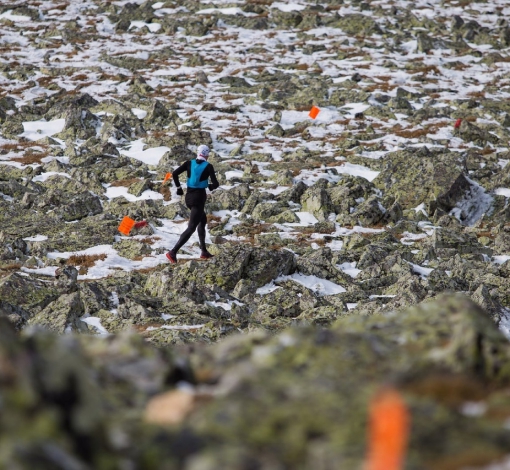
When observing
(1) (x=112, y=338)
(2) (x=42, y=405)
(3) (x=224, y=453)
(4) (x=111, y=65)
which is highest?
(2) (x=42, y=405)

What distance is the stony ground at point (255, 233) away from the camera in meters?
3.49

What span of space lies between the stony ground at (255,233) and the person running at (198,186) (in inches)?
32.0

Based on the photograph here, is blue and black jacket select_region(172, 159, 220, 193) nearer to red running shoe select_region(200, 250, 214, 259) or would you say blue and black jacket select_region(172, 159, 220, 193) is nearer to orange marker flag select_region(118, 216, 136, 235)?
red running shoe select_region(200, 250, 214, 259)

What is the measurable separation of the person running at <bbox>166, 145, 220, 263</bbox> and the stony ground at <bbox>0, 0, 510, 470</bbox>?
0.81m

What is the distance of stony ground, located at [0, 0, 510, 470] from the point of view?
3490 millimetres

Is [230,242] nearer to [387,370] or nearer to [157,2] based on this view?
[387,370]

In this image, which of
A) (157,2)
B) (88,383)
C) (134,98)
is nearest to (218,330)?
(88,383)

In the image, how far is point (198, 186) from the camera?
1677 centimetres

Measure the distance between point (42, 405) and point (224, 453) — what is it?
3.24 ft

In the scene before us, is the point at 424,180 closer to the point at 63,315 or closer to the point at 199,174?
the point at 199,174

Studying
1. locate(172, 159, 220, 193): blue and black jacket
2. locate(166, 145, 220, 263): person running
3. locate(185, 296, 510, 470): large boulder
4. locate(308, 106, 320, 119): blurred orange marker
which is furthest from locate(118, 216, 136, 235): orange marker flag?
locate(308, 106, 320, 119): blurred orange marker

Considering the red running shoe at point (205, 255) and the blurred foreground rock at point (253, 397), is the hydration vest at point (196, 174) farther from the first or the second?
the blurred foreground rock at point (253, 397)

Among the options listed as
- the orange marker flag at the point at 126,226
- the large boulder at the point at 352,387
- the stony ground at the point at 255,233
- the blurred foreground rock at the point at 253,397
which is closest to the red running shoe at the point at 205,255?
the stony ground at the point at 255,233

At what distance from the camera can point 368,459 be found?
3.18 metres
